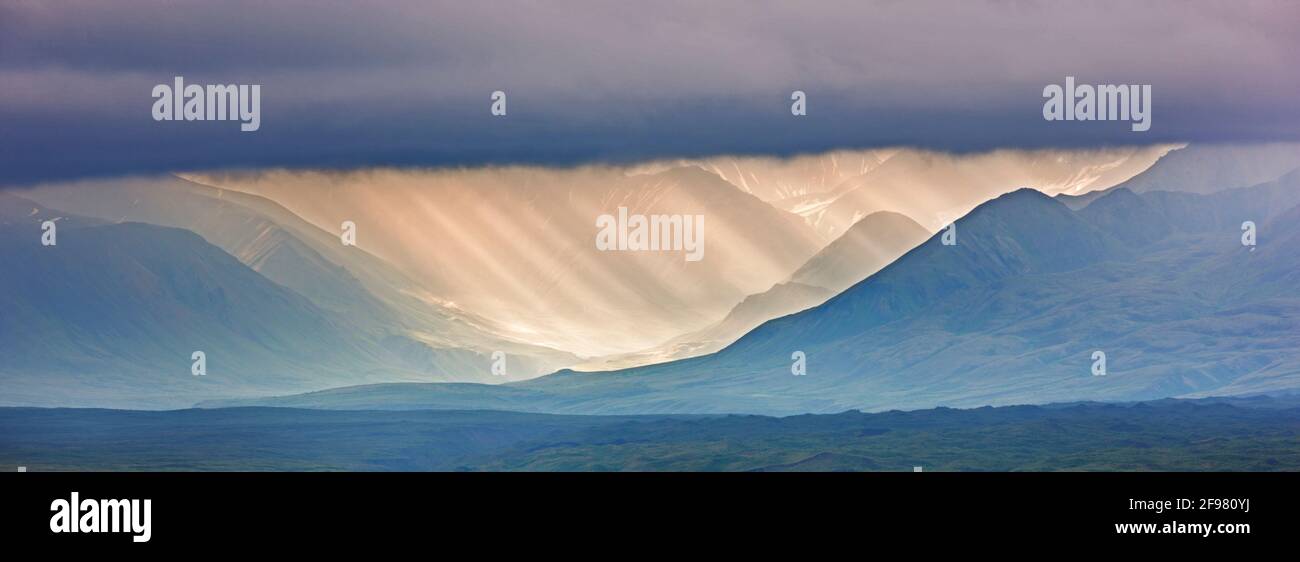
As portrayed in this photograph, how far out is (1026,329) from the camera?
164875mm

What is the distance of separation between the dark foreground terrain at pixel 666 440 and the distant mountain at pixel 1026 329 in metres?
4.15

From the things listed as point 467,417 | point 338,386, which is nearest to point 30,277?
point 338,386

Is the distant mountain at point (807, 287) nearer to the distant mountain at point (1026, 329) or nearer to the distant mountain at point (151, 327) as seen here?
the distant mountain at point (1026, 329)

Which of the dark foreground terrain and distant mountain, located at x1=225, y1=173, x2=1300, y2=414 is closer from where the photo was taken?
the dark foreground terrain

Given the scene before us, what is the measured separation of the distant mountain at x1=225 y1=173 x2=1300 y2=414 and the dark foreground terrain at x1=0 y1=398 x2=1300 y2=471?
4.15 meters

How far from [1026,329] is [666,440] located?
1723 inches

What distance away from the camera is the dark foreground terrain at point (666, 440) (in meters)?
131

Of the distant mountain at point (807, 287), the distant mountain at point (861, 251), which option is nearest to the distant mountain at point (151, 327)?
the distant mountain at point (807, 287)

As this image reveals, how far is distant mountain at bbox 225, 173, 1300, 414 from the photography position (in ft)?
511
